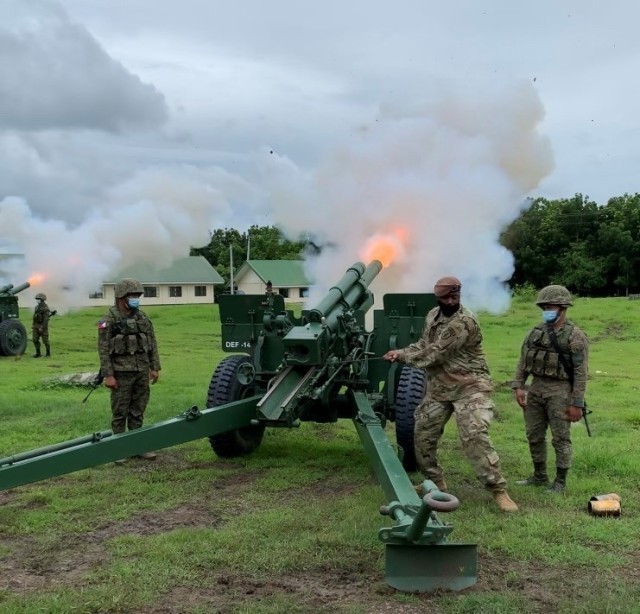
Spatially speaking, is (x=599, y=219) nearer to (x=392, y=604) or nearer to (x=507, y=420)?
(x=507, y=420)

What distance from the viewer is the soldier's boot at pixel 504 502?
17.8 ft

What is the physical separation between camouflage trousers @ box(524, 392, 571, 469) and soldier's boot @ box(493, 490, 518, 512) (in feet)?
2.25

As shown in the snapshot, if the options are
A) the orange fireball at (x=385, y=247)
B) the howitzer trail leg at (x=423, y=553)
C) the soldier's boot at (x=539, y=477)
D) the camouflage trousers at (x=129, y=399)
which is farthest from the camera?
the orange fireball at (x=385, y=247)

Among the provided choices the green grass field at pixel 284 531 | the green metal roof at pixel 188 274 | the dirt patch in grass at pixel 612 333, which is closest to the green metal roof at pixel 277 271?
the green metal roof at pixel 188 274

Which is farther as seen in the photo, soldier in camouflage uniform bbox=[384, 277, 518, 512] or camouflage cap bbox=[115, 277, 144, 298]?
camouflage cap bbox=[115, 277, 144, 298]

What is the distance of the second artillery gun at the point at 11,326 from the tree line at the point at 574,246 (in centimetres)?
2364

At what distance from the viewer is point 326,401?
22.6ft

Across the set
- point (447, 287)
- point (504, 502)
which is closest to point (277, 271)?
point (447, 287)

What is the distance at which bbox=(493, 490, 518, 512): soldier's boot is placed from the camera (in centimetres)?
542

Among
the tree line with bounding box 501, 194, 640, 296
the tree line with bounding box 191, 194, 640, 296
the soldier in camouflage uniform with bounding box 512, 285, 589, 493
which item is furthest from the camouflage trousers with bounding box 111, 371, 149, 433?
the tree line with bounding box 501, 194, 640, 296

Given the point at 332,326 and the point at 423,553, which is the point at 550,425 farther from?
the point at 423,553

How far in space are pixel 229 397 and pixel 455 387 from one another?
2.37 meters

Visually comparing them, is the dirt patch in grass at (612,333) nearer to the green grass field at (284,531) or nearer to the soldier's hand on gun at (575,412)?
the green grass field at (284,531)

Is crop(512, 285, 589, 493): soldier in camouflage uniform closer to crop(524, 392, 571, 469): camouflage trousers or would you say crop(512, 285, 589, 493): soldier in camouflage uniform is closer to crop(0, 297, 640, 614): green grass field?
crop(524, 392, 571, 469): camouflage trousers
